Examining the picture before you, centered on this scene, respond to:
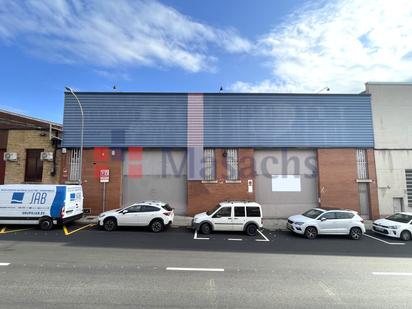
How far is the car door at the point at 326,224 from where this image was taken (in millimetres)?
13562

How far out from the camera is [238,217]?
46.2 feet

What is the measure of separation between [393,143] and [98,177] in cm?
2065

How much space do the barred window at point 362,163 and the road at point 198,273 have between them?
7.98m

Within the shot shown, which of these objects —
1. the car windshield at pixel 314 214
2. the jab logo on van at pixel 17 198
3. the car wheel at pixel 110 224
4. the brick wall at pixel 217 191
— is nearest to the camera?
the car windshield at pixel 314 214

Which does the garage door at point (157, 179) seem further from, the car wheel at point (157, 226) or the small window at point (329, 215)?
the small window at point (329, 215)

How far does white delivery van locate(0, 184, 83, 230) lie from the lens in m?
14.4

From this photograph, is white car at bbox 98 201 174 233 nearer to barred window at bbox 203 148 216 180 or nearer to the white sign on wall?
barred window at bbox 203 148 216 180

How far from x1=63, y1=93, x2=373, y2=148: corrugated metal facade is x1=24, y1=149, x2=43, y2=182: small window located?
2.39 m

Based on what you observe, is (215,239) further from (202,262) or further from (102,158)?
(102,158)

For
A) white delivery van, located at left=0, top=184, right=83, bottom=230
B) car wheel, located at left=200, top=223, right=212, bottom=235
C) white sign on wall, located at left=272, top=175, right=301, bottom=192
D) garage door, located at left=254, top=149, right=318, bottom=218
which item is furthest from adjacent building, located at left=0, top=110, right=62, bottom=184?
white sign on wall, located at left=272, top=175, right=301, bottom=192

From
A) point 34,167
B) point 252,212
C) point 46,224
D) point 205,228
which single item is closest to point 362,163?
point 252,212

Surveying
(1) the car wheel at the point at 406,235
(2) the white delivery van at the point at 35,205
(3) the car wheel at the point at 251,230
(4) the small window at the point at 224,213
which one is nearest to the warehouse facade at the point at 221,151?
(2) the white delivery van at the point at 35,205

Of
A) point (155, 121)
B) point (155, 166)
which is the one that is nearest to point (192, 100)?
point (155, 121)

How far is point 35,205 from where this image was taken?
47.7 ft
